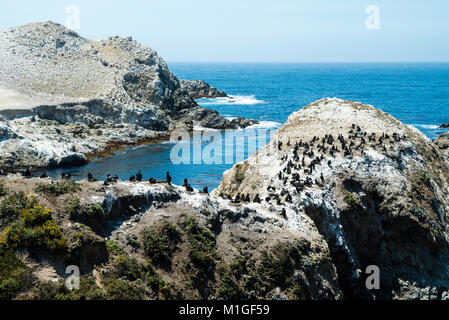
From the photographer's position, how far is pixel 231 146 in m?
87.5

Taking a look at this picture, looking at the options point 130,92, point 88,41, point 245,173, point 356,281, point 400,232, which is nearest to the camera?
point 356,281

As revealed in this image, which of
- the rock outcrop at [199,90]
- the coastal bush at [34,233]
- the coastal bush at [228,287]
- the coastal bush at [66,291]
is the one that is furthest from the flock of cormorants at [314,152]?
the rock outcrop at [199,90]

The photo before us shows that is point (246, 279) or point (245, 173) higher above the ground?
point (245, 173)

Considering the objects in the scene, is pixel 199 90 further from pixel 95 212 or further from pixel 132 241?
pixel 132 241

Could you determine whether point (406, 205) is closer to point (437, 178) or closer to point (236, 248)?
point (437, 178)

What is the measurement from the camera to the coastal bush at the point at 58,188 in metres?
27.6

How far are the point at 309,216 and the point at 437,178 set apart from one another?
20.9m

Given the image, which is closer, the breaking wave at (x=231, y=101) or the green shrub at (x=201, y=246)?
the green shrub at (x=201, y=246)

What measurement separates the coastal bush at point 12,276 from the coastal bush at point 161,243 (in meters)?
7.60

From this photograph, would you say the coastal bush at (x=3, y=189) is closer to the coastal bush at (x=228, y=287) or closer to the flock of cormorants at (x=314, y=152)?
the flock of cormorants at (x=314, y=152)

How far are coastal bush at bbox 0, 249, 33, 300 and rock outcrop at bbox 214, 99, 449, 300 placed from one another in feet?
56.2

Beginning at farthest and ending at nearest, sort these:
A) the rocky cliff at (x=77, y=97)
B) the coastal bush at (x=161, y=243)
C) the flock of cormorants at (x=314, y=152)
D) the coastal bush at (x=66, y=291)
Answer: the rocky cliff at (x=77, y=97) → the flock of cormorants at (x=314, y=152) → the coastal bush at (x=161, y=243) → the coastal bush at (x=66, y=291)
